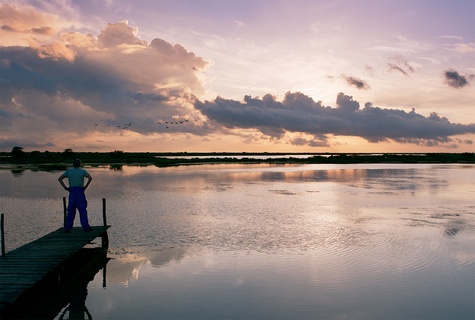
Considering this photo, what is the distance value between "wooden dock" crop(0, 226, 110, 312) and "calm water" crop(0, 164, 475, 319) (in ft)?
4.60

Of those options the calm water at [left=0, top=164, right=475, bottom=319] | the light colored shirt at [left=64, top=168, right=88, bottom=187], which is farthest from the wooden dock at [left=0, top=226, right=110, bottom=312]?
the light colored shirt at [left=64, top=168, right=88, bottom=187]

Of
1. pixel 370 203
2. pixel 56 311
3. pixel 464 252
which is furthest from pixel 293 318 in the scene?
pixel 370 203

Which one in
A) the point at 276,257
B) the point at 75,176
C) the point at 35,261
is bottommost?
the point at 276,257

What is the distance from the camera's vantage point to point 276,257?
16.6m

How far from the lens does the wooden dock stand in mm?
11312

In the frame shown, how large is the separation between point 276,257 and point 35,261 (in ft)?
28.5

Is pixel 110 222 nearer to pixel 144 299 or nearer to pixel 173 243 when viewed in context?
pixel 173 243

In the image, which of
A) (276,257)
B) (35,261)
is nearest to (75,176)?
(35,261)

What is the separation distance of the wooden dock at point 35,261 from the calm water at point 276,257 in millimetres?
1403

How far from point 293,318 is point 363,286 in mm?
3370

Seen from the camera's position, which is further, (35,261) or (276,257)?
(276,257)

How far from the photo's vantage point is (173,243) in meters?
19.1

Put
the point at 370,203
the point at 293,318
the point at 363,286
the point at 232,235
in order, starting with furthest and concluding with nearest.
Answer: the point at 370,203 < the point at 232,235 < the point at 363,286 < the point at 293,318

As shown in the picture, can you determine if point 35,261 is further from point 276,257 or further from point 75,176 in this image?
point 276,257
